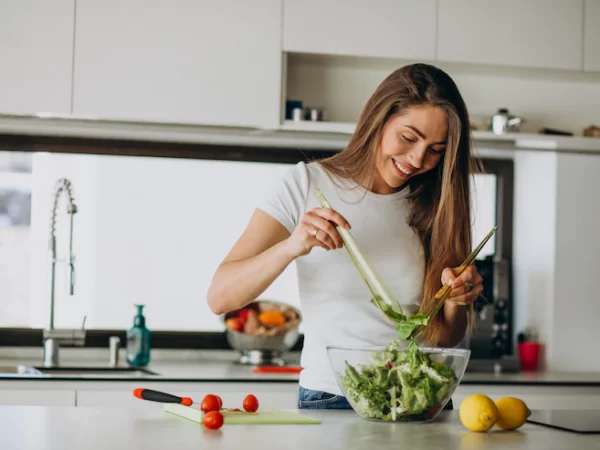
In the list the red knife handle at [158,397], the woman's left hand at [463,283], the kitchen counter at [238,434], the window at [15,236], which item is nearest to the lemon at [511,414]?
the kitchen counter at [238,434]

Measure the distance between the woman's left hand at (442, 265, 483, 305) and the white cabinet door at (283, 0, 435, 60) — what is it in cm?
164

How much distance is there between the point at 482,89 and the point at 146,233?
1.46 m

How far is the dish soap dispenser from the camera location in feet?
10.5

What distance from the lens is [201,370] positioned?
10.1 feet

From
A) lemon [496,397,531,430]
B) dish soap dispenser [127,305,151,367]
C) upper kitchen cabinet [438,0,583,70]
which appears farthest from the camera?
upper kitchen cabinet [438,0,583,70]

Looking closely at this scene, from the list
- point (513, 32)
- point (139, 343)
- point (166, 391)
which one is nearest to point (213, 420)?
point (166, 391)

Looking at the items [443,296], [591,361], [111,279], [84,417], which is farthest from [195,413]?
[591,361]

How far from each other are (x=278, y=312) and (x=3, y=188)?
1.17m

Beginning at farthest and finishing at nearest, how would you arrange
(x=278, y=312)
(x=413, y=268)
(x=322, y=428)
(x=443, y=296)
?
1. (x=278, y=312)
2. (x=413, y=268)
3. (x=443, y=296)
4. (x=322, y=428)

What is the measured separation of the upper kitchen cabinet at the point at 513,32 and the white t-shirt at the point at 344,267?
1.54m

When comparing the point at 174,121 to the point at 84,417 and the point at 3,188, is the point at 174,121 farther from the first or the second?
the point at 84,417

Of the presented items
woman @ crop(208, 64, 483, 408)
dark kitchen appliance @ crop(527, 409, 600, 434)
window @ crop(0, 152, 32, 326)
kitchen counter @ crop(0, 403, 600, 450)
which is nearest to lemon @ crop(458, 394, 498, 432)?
kitchen counter @ crop(0, 403, 600, 450)

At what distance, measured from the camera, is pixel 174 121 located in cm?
314

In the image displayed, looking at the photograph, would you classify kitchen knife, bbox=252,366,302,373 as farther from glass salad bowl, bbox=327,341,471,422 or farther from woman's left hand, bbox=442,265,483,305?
glass salad bowl, bbox=327,341,471,422
